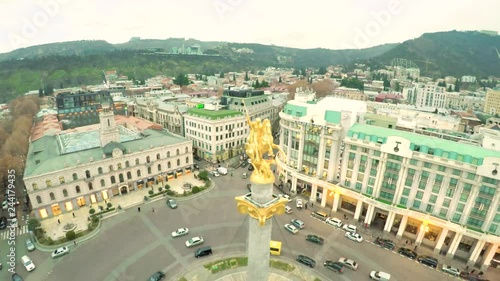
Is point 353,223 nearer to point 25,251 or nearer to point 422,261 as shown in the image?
point 422,261

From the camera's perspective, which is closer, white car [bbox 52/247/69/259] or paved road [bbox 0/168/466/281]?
paved road [bbox 0/168/466/281]

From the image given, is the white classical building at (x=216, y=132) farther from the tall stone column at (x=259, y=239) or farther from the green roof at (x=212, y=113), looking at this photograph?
the tall stone column at (x=259, y=239)

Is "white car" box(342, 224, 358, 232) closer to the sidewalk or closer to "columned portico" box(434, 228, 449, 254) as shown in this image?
"columned portico" box(434, 228, 449, 254)

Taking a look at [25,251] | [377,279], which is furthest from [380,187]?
[25,251]

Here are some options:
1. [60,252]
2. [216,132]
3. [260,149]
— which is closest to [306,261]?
[260,149]

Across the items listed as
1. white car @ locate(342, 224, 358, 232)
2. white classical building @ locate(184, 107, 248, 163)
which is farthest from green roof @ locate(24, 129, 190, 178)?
white car @ locate(342, 224, 358, 232)

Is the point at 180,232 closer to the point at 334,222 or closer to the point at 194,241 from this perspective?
the point at 194,241
